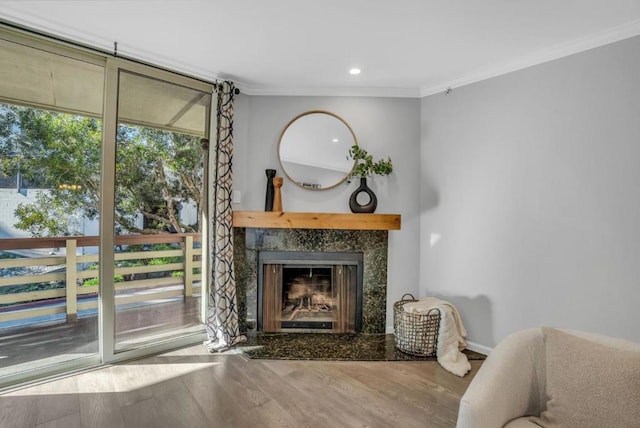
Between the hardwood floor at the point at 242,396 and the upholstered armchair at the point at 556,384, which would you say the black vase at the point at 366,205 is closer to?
the hardwood floor at the point at 242,396

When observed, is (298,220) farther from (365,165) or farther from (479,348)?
(479,348)

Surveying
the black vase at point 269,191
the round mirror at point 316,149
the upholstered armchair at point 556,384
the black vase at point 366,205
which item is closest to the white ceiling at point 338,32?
the round mirror at point 316,149

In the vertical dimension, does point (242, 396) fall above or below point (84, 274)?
below

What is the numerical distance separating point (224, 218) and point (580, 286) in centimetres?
287

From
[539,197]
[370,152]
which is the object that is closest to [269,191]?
[370,152]

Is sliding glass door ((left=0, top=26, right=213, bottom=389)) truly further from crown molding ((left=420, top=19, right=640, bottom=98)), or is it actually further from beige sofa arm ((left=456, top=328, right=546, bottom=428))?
beige sofa arm ((left=456, top=328, right=546, bottom=428))

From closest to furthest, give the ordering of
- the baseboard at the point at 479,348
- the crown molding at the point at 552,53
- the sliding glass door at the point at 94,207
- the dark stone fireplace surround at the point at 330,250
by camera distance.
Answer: the crown molding at the point at 552,53 < the sliding glass door at the point at 94,207 < the baseboard at the point at 479,348 < the dark stone fireplace surround at the point at 330,250

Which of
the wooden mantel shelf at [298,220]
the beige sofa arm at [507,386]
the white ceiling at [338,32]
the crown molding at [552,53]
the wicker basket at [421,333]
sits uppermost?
the white ceiling at [338,32]

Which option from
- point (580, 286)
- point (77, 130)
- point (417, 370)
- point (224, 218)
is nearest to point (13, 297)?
point (77, 130)

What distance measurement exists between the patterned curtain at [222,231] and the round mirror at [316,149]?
573mm

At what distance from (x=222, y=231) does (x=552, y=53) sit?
119 inches

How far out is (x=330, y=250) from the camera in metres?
3.39

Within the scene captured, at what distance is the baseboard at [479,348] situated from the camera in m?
2.95

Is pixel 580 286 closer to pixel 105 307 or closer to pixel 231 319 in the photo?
pixel 231 319
